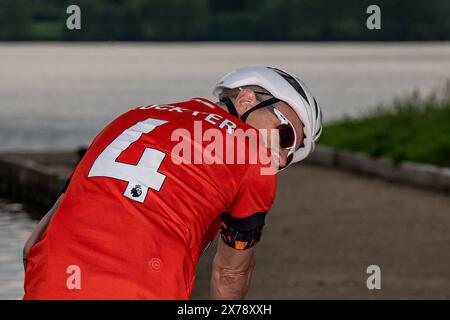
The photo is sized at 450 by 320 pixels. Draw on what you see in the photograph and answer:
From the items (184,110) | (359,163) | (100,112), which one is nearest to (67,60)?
(100,112)

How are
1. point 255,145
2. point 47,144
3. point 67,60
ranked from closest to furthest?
point 255,145
point 47,144
point 67,60

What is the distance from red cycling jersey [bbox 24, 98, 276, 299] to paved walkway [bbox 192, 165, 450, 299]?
6113 millimetres

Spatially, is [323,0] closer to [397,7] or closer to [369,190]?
[397,7]

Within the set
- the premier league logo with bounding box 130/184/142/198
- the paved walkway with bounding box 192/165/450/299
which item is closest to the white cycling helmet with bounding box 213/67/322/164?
the premier league logo with bounding box 130/184/142/198

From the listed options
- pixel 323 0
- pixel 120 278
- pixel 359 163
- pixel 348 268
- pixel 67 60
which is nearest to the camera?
pixel 120 278

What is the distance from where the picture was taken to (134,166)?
368cm

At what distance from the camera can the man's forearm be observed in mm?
4039

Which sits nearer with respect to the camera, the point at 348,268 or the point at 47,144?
the point at 348,268

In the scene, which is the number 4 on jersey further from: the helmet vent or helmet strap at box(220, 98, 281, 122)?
the helmet vent

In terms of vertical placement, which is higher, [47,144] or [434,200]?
[434,200]

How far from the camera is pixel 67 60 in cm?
17925

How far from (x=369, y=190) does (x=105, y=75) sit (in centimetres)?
10958

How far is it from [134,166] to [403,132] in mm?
15954

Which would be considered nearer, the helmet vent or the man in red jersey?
the man in red jersey
